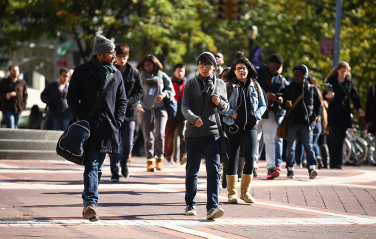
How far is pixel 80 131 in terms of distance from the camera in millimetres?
5820

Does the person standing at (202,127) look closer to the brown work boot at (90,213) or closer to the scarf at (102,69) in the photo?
the scarf at (102,69)

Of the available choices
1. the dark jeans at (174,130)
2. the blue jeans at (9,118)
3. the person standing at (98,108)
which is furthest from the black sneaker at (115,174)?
the blue jeans at (9,118)

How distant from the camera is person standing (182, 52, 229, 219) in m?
6.52

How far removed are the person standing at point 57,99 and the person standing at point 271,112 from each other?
5030 mm

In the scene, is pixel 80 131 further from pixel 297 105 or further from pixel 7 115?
pixel 7 115

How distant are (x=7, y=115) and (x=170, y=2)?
1340cm

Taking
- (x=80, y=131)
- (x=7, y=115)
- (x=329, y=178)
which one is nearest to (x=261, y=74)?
(x=329, y=178)

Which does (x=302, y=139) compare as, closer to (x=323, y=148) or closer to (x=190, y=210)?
(x=323, y=148)

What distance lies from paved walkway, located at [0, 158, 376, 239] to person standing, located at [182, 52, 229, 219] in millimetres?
384

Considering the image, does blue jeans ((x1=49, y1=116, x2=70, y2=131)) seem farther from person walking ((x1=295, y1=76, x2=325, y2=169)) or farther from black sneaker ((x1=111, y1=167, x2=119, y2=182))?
person walking ((x1=295, y1=76, x2=325, y2=169))

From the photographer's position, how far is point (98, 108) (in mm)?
6062

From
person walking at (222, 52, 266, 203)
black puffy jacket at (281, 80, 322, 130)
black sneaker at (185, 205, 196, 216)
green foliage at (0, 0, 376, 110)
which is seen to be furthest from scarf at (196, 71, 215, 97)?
green foliage at (0, 0, 376, 110)

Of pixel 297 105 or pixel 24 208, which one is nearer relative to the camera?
pixel 24 208

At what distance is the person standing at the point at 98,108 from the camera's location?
5.98 m
